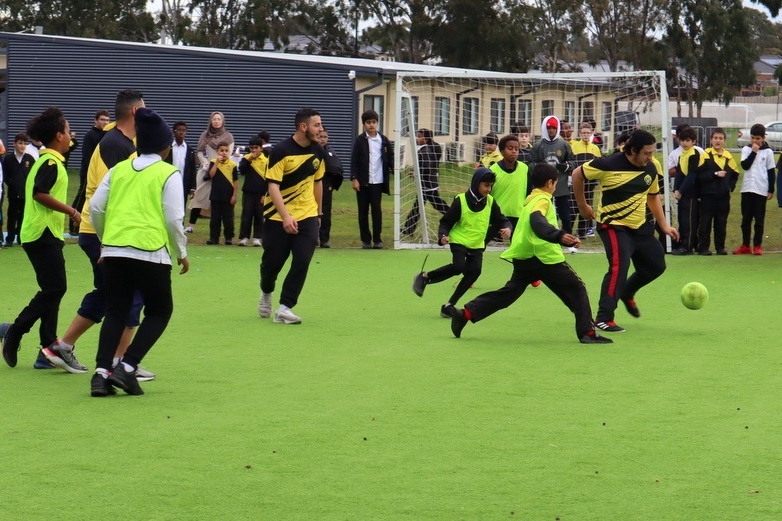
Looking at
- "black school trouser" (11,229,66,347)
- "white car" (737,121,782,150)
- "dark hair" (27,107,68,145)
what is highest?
"dark hair" (27,107,68,145)

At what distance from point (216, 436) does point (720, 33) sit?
186ft

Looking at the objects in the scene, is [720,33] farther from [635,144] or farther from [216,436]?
[216,436]

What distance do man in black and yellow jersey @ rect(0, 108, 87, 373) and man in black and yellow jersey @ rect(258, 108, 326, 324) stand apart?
2626 mm

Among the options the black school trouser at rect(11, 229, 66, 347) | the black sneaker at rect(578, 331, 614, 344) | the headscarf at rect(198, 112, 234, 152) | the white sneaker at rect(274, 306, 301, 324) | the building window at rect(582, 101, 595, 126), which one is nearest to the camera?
the black school trouser at rect(11, 229, 66, 347)

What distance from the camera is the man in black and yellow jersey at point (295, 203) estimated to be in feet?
34.4

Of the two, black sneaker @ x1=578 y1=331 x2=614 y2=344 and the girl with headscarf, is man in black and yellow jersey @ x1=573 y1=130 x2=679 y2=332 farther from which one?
the girl with headscarf

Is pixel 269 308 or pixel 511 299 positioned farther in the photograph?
pixel 269 308

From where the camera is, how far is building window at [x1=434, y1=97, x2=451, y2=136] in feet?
72.7

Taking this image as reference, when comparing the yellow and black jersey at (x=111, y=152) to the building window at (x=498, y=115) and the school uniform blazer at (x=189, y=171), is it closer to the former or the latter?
the school uniform blazer at (x=189, y=171)

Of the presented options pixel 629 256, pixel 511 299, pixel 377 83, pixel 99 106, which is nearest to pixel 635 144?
pixel 629 256

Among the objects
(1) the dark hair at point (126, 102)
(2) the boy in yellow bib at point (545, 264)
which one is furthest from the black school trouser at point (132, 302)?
(2) the boy in yellow bib at point (545, 264)

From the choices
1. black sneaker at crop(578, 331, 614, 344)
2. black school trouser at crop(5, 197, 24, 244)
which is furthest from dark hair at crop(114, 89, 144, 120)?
black school trouser at crop(5, 197, 24, 244)

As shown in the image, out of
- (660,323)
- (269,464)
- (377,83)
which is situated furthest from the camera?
(377,83)

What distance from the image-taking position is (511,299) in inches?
384
